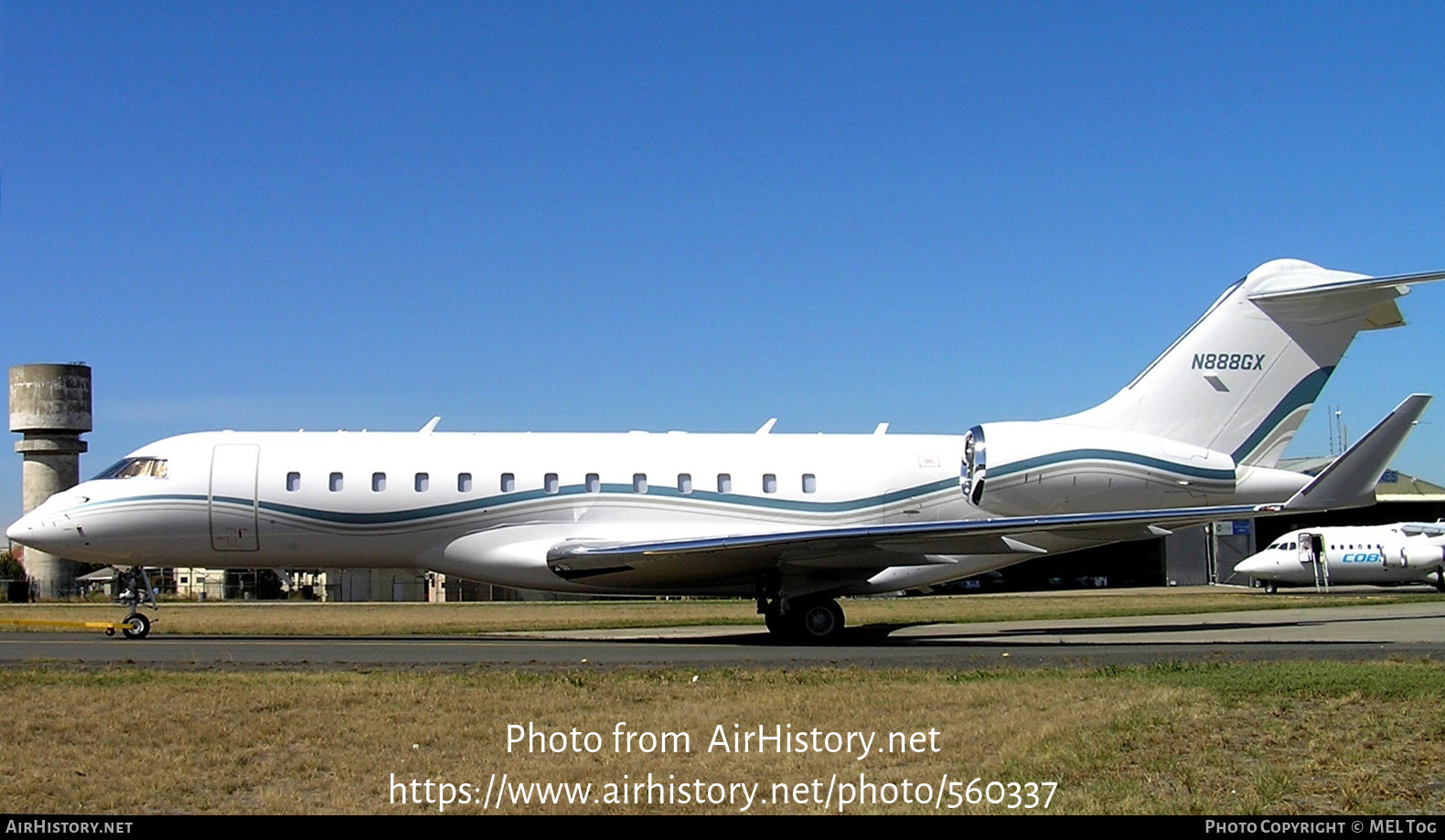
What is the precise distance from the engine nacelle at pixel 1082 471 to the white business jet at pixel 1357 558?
24.9 metres

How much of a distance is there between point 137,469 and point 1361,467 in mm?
18029

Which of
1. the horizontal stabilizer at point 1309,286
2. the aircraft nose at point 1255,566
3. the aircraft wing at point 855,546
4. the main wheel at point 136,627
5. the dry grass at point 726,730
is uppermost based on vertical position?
the horizontal stabilizer at point 1309,286

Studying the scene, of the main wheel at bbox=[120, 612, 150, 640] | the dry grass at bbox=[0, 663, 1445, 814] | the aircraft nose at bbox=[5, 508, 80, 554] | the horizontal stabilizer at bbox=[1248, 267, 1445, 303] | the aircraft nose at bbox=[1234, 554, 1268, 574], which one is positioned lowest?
the aircraft nose at bbox=[1234, 554, 1268, 574]

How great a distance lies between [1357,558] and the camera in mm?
43844

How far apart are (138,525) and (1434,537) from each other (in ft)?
132

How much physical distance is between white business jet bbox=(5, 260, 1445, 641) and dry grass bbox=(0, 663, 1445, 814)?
616 centimetres

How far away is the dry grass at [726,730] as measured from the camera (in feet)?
25.6

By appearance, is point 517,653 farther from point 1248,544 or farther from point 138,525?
point 1248,544

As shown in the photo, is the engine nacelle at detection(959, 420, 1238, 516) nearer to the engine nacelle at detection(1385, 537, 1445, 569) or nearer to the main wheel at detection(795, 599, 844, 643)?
the main wheel at detection(795, 599, 844, 643)

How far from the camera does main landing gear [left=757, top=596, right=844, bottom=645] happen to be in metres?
20.1

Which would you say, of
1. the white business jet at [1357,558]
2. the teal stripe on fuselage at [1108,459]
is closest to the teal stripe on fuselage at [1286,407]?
the teal stripe on fuselage at [1108,459]

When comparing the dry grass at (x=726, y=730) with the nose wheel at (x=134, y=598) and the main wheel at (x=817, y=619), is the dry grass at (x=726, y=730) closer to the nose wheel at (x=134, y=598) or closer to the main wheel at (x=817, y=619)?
the main wheel at (x=817, y=619)

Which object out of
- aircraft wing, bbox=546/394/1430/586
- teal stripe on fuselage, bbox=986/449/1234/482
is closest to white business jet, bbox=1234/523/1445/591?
teal stripe on fuselage, bbox=986/449/1234/482

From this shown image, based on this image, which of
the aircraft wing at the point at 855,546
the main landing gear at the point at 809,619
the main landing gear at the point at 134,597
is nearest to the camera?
the aircraft wing at the point at 855,546
